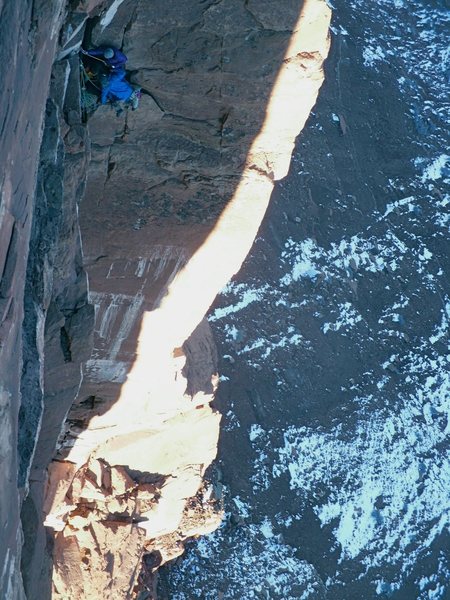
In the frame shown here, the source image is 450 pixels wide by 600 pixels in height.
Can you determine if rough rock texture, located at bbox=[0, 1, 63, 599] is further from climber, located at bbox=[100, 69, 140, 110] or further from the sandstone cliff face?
climber, located at bbox=[100, 69, 140, 110]

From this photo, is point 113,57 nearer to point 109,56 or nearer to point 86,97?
point 109,56

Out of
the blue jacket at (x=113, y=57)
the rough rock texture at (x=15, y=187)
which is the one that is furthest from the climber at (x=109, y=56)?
the rough rock texture at (x=15, y=187)

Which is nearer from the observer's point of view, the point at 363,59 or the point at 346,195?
the point at 346,195

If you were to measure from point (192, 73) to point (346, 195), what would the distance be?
1121 cm

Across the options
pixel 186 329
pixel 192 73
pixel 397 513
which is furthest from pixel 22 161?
pixel 397 513

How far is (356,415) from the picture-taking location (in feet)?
60.4

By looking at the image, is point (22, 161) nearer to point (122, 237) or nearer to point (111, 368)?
point (122, 237)

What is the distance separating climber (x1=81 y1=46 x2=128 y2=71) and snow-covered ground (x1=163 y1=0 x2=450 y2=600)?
28.4ft

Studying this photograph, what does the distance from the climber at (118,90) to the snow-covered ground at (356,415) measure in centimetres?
816

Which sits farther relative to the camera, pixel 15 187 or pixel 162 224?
pixel 162 224

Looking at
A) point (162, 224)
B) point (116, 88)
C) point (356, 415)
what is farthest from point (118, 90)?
point (356, 415)

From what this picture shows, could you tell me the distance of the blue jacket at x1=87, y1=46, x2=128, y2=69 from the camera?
29.2 ft

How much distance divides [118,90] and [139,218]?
5.12 ft

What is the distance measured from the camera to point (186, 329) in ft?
37.9
